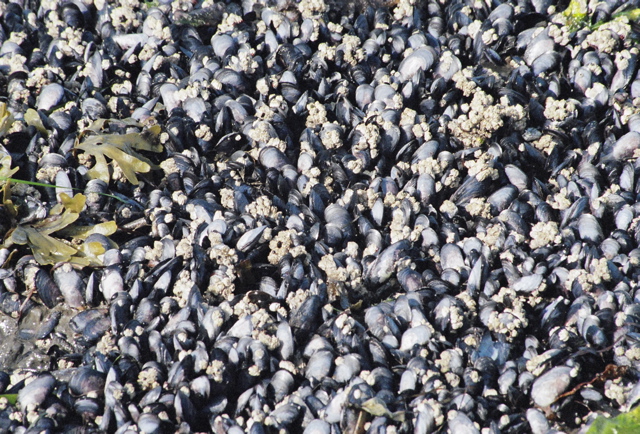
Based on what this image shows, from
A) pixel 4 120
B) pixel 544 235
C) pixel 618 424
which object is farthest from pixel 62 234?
pixel 618 424

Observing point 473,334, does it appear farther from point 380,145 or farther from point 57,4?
point 57,4

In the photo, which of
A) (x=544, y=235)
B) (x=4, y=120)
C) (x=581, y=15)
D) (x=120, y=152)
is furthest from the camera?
(x=581, y=15)

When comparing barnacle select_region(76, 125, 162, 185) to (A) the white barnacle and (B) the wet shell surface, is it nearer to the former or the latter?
(B) the wet shell surface

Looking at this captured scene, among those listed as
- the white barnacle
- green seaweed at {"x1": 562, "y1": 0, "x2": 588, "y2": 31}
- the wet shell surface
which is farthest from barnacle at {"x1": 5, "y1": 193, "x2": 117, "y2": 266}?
green seaweed at {"x1": 562, "y1": 0, "x2": 588, "y2": 31}

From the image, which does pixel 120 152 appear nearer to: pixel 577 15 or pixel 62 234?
pixel 62 234

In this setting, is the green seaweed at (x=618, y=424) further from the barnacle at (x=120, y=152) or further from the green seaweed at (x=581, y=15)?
the green seaweed at (x=581, y=15)

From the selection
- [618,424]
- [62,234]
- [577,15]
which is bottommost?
[62,234]
